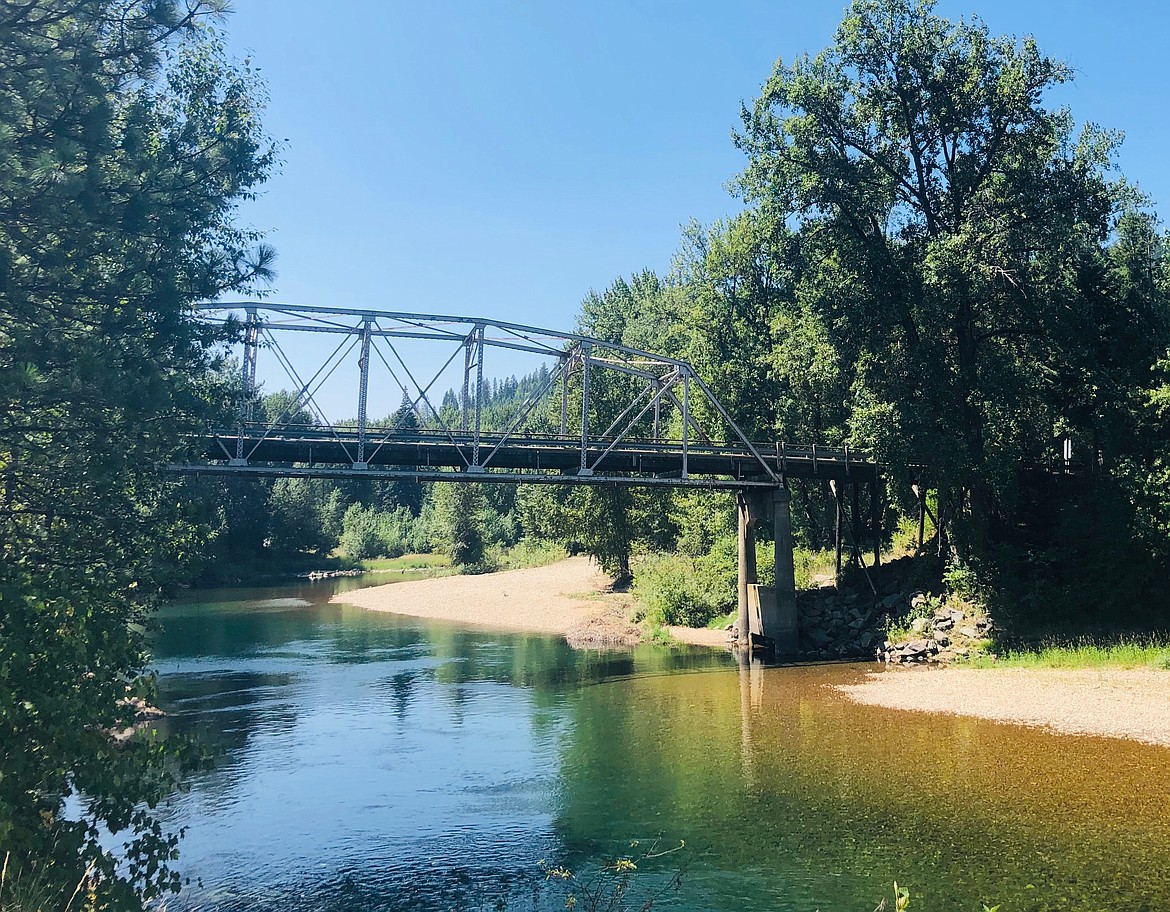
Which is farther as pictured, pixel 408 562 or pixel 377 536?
pixel 377 536

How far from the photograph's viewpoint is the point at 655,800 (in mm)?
18906

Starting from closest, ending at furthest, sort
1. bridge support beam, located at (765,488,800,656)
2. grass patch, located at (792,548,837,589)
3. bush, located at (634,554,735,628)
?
bridge support beam, located at (765,488,800,656)
grass patch, located at (792,548,837,589)
bush, located at (634,554,735,628)

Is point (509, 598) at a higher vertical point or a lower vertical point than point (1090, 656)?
lower

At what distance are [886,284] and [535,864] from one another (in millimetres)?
29124

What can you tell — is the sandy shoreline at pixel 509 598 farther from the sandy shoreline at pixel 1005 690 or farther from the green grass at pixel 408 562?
the green grass at pixel 408 562

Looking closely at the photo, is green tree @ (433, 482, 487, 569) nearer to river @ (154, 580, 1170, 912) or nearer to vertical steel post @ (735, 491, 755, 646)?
vertical steel post @ (735, 491, 755, 646)

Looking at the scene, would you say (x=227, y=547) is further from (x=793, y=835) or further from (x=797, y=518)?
(x=793, y=835)

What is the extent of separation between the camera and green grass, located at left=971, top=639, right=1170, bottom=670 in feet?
95.2

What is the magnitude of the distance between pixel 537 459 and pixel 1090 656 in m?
23.3

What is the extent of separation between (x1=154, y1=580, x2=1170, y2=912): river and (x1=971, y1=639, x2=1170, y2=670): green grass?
5887mm

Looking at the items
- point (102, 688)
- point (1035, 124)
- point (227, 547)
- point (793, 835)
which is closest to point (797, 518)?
point (1035, 124)

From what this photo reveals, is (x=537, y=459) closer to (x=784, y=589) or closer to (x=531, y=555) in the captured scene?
(x=784, y=589)

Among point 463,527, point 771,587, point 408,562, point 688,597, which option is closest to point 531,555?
point 463,527

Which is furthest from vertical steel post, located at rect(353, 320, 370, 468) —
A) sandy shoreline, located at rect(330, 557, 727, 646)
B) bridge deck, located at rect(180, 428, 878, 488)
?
sandy shoreline, located at rect(330, 557, 727, 646)
